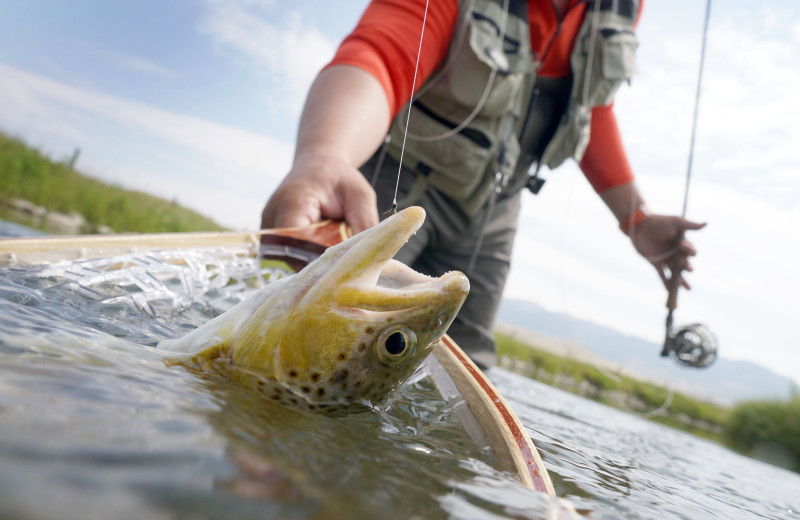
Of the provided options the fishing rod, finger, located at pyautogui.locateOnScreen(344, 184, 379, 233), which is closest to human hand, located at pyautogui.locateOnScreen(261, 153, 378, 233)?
finger, located at pyautogui.locateOnScreen(344, 184, 379, 233)

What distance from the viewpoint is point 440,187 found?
13.2ft

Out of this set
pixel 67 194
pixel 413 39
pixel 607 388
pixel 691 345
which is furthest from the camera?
pixel 607 388

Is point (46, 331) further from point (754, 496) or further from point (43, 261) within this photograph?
point (754, 496)

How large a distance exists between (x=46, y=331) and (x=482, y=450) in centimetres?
113

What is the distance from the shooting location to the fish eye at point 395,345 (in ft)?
4.58

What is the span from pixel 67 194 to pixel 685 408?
59.9 ft

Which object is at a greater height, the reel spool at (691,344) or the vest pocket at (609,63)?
the vest pocket at (609,63)

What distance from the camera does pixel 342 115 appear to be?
279 centimetres

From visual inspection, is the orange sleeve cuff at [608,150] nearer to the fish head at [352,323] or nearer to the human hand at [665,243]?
the human hand at [665,243]

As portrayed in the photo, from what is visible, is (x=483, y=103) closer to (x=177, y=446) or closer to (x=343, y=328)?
(x=343, y=328)

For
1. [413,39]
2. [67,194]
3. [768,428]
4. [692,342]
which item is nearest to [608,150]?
[692,342]

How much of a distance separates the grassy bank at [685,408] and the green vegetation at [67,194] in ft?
36.0

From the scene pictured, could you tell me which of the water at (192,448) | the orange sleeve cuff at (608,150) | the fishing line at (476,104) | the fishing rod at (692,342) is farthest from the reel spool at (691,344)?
the water at (192,448)

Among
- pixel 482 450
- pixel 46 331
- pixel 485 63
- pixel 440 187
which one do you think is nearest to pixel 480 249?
pixel 440 187
